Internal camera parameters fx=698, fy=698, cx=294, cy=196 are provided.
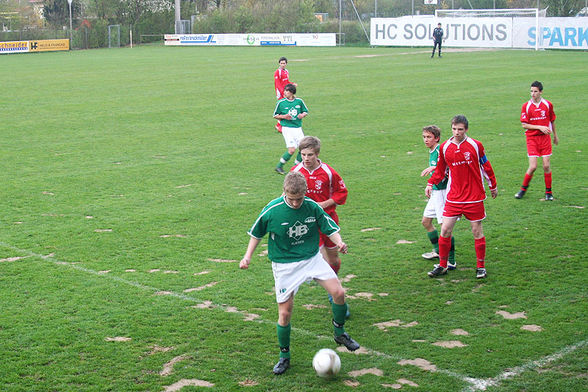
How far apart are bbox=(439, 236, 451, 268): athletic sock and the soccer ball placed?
3.15 meters

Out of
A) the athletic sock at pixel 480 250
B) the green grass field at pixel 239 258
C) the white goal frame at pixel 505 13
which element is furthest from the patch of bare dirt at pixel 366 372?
the white goal frame at pixel 505 13

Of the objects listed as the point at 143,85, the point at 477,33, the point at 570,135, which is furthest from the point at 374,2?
the point at 570,135

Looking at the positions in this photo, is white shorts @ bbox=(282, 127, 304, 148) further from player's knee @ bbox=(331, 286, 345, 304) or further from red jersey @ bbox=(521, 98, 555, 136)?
player's knee @ bbox=(331, 286, 345, 304)

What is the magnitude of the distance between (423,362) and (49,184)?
32.3 ft

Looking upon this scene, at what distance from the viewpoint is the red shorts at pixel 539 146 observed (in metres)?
12.8

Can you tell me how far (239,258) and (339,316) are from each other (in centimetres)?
337

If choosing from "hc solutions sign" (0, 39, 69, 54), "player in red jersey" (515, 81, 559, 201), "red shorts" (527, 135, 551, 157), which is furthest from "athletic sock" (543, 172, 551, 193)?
"hc solutions sign" (0, 39, 69, 54)

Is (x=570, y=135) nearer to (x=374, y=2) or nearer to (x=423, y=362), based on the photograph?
(x=423, y=362)

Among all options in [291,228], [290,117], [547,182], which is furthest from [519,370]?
[290,117]

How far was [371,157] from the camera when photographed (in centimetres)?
1631

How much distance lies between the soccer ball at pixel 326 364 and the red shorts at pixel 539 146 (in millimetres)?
8028

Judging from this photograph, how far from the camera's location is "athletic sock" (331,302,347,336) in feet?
21.9

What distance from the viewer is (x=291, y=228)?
6516 mm

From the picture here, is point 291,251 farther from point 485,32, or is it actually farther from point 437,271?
point 485,32
